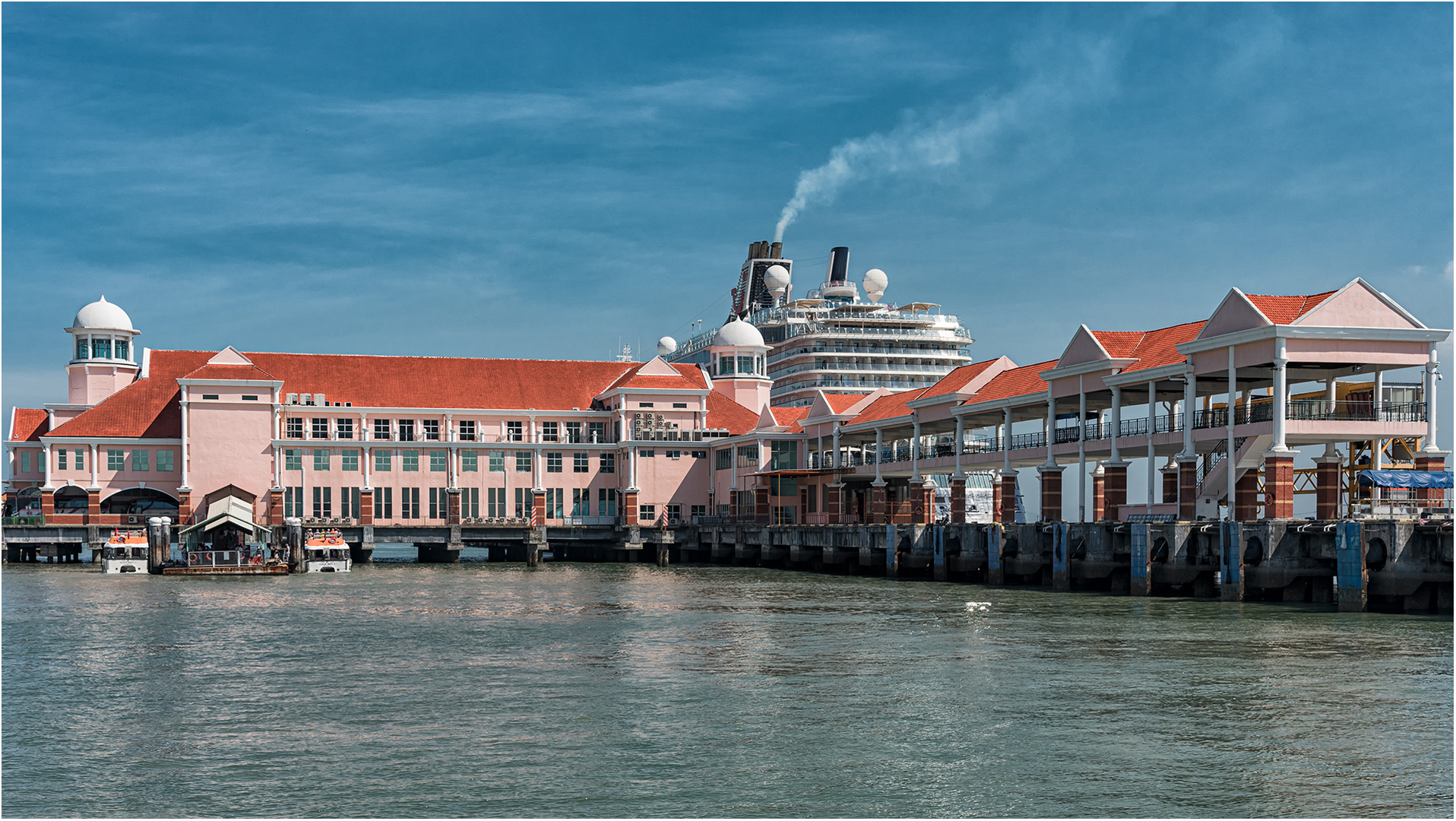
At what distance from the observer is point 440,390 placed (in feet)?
366

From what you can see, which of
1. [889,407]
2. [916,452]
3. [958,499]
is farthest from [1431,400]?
[889,407]

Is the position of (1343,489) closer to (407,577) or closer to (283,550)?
(407,577)

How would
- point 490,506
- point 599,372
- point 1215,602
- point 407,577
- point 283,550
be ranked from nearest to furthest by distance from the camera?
point 1215,602 → point 407,577 → point 283,550 → point 490,506 → point 599,372

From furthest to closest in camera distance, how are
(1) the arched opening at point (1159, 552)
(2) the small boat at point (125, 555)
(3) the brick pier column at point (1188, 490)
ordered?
(2) the small boat at point (125, 555) → (3) the brick pier column at point (1188, 490) → (1) the arched opening at point (1159, 552)

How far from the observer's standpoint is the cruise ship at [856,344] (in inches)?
5221

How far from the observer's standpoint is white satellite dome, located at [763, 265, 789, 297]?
148500mm

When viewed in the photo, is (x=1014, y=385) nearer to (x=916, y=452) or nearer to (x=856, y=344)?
(x=916, y=452)

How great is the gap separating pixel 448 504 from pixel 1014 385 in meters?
44.6

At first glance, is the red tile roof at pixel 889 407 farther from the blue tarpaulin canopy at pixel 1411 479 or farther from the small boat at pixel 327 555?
the blue tarpaulin canopy at pixel 1411 479

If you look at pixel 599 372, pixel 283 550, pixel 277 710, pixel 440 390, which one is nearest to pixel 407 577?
pixel 283 550

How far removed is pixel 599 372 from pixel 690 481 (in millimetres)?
13256

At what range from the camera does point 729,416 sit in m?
117

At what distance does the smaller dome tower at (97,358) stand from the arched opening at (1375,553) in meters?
91.0

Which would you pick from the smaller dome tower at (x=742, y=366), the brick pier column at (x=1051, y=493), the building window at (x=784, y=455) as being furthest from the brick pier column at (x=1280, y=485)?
the smaller dome tower at (x=742, y=366)
